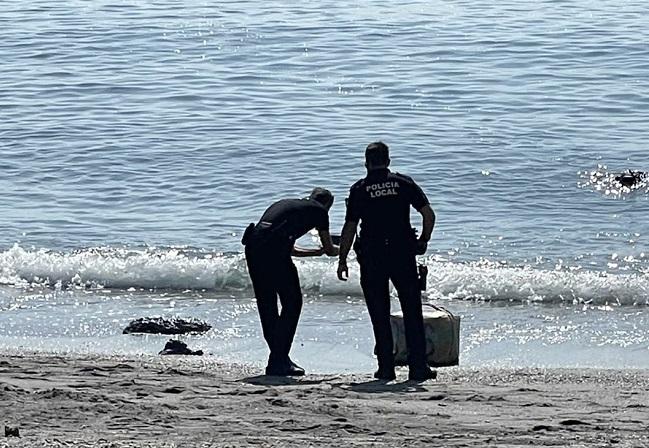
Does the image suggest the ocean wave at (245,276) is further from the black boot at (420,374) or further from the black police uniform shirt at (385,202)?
the black police uniform shirt at (385,202)

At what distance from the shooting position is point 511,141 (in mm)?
25922

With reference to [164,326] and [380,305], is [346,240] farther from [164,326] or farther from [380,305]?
[164,326]

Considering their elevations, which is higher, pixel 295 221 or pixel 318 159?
pixel 295 221

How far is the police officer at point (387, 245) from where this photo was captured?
36.6 ft

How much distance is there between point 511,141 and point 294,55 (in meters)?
10.9

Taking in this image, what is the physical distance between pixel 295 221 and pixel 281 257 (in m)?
0.31

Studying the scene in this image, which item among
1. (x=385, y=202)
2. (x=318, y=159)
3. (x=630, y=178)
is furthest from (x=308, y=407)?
(x=318, y=159)

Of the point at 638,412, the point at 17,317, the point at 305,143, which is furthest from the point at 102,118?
the point at 638,412

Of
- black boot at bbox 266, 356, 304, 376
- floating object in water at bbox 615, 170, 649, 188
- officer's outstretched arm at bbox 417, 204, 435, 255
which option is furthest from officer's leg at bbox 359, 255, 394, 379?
floating object in water at bbox 615, 170, 649, 188

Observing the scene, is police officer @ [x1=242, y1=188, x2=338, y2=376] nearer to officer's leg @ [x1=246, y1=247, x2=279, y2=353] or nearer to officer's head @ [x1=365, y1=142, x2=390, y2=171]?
officer's leg @ [x1=246, y1=247, x2=279, y2=353]

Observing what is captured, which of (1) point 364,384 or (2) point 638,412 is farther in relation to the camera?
(1) point 364,384

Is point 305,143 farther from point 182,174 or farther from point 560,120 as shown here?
point 560,120

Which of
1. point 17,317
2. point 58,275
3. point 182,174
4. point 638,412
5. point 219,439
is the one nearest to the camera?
point 219,439

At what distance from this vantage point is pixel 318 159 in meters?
24.9
